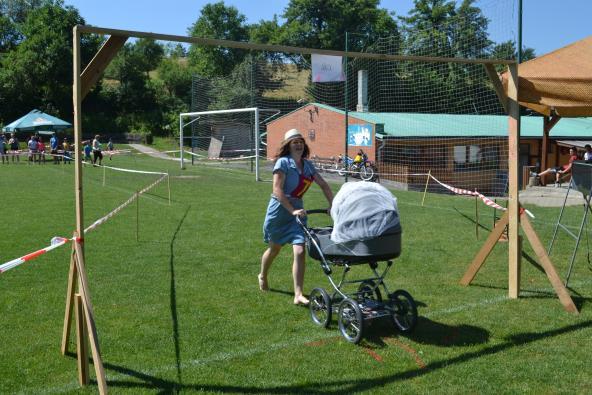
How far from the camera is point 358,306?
522 cm

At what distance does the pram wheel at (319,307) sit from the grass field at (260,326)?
0.31 ft

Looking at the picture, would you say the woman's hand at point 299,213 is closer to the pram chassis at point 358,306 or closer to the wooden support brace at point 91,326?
the pram chassis at point 358,306

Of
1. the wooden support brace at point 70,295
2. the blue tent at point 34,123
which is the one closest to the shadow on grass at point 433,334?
the wooden support brace at point 70,295

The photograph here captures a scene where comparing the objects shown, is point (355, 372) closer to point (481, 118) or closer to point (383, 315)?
point (383, 315)

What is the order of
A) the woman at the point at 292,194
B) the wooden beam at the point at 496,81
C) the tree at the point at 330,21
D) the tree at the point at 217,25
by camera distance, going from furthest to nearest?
the tree at the point at 217,25 → the tree at the point at 330,21 → the wooden beam at the point at 496,81 → the woman at the point at 292,194

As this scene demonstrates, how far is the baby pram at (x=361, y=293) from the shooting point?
529 cm

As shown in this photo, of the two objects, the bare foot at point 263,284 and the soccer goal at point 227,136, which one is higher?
the soccer goal at point 227,136

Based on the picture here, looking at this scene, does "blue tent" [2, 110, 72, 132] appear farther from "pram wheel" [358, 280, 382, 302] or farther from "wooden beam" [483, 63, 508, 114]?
"pram wheel" [358, 280, 382, 302]

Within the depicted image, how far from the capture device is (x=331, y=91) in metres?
36.4

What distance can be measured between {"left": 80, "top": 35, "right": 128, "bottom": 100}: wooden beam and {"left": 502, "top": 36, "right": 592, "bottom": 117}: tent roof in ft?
14.2

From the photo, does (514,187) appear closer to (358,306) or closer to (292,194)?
(292,194)

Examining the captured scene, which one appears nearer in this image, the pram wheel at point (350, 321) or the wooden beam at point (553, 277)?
the pram wheel at point (350, 321)

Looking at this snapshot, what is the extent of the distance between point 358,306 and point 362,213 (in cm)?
80

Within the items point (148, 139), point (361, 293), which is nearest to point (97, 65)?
point (361, 293)
